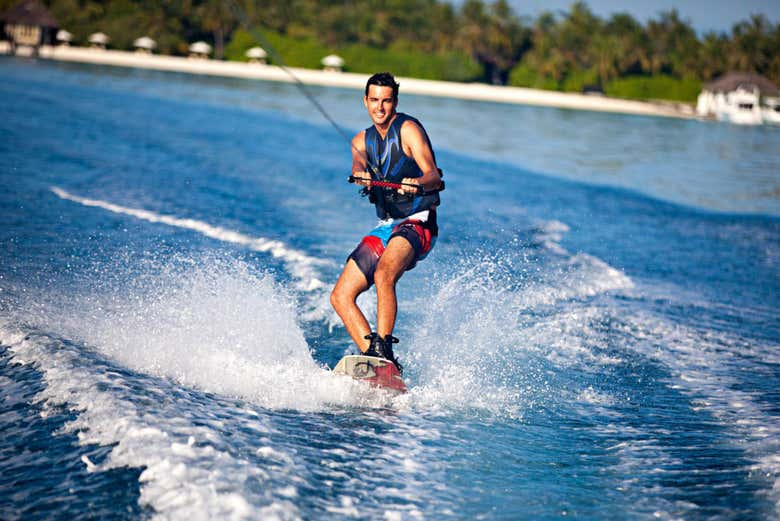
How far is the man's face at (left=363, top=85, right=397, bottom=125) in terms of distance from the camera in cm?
465

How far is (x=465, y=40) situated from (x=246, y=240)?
6514 centimetres

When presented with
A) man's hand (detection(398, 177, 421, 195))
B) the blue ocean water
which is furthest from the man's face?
the blue ocean water

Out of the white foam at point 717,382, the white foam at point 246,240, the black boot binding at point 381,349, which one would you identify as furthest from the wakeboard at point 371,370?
the white foam at point 246,240

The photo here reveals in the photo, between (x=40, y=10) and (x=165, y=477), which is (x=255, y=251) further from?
(x=40, y=10)

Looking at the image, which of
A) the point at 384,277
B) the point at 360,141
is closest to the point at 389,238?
the point at 384,277

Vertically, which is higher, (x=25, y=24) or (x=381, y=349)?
(x=25, y=24)

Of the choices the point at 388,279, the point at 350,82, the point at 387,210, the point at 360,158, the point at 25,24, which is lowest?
the point at 388,279

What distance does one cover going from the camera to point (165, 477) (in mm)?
3117

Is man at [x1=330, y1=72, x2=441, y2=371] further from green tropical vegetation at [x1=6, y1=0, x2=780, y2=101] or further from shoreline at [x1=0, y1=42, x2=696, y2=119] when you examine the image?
green tropical vegetation at [x1=6, y1=0, x2=780, y2=101]

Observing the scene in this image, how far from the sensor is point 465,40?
70500mm

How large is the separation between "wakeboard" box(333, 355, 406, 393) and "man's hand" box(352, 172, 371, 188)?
1.01 metres

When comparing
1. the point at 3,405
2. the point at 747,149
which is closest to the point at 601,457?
the point at 3,405

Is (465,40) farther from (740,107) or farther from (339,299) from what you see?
(339,299)

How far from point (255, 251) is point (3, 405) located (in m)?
4.71
